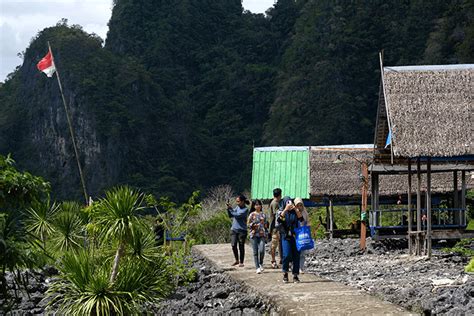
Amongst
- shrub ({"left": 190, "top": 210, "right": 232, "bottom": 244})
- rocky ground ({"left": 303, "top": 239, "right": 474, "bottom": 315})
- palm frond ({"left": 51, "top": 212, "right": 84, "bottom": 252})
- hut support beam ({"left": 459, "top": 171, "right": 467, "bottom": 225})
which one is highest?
hut support beam ({"left": 459, "top": 171, "right": 467, "bottom": 225})

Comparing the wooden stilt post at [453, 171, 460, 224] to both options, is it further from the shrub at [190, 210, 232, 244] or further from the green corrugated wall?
the shrub at [190, 210, 232, 244]

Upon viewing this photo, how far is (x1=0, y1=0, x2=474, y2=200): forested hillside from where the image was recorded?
217 feet

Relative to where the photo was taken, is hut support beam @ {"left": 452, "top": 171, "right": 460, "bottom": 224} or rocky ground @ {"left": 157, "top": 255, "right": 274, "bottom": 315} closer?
rocky ground @ {"left": 157, "top": 255, "right": 274, "bottom": 315}

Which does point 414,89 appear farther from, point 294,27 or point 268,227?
point 294,27

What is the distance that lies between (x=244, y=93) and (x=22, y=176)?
69.7m

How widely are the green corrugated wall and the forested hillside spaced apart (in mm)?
28795

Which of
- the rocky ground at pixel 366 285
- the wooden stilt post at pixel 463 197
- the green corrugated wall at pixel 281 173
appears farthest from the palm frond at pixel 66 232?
the green corrugated wall at pixel 281 173

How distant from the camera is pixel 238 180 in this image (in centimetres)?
7238

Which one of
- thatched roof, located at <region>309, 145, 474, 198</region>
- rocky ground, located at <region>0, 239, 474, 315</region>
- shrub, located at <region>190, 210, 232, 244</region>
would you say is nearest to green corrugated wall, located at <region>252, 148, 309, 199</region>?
thatched roof, located at <region>309, 145, 474, 198</region>

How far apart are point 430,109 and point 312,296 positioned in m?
8.04

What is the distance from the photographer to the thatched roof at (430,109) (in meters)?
17.1

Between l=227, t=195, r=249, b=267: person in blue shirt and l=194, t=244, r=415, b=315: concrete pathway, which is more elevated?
l=227, t=195, r=249, b=267: person in blue shirt

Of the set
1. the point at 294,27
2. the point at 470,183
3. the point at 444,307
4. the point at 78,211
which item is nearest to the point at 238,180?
the point at 294,27

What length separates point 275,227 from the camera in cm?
1352
